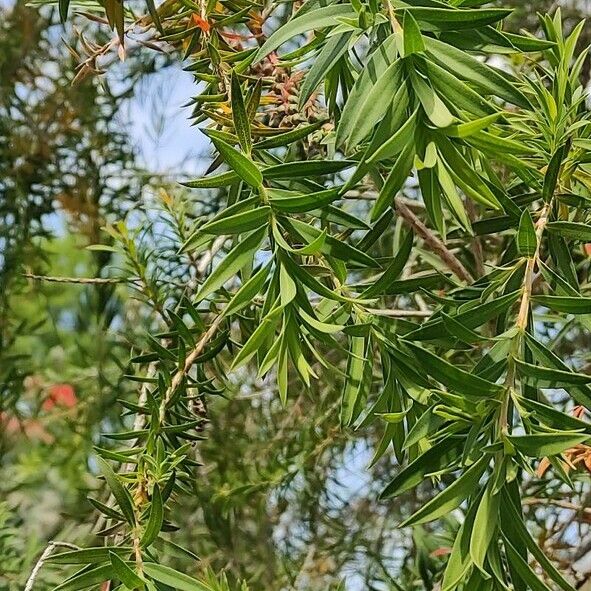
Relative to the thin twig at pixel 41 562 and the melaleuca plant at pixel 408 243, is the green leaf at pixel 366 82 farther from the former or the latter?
the thin twig at pixel 41 562

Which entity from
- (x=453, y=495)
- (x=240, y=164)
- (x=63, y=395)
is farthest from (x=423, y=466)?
(x=63, y=395)

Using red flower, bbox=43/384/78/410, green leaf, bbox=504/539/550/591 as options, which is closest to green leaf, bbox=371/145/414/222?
green leaf, bbox=504/539/550/591

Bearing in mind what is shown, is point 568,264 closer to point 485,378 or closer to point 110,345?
point 485,378

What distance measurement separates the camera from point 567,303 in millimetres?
299

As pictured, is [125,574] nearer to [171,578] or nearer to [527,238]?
[171,578]

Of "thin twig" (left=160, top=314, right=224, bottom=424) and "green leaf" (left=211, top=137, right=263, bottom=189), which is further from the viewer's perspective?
"thin twig" (left=160, top=314, right=224, bottom=424)

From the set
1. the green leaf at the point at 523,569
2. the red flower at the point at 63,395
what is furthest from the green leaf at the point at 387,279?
the red flower at the point at 63,395

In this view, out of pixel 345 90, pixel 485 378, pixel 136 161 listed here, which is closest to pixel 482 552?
pixel 485 378

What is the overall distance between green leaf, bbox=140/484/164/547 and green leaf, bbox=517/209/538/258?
0.16 meters

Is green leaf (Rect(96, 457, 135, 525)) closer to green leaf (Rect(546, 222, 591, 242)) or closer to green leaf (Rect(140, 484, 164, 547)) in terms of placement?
green leaf (Rect(140, 484, 164, 547))

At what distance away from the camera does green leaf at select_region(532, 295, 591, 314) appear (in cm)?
29

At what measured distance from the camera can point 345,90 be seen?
36cm

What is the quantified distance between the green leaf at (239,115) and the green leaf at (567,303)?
0.38ft

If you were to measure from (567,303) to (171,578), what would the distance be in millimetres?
173
